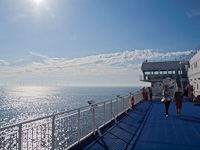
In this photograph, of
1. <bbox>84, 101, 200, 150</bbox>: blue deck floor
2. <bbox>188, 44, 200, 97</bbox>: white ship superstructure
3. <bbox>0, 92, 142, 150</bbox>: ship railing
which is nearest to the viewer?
<bbox>0, 92, 142, 150</bbox>: ship railing

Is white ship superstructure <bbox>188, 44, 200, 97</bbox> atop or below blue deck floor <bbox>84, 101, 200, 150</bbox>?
atop

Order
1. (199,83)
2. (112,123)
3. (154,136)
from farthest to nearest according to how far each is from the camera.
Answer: (199,83), (112,123), (154,136)

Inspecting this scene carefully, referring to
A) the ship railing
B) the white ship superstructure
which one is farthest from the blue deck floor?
the white ship superstructure

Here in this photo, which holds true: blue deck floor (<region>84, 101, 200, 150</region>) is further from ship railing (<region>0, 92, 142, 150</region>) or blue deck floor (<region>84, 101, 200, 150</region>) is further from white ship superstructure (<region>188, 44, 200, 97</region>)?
white ship superstructure (<region>188, 44, 200, 97</region>)

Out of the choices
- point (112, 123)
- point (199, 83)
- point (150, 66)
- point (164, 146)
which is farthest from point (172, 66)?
point (164, 146)

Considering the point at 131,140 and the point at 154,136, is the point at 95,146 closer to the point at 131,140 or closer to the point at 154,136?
the point at 131,140

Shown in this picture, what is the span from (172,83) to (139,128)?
760 inches

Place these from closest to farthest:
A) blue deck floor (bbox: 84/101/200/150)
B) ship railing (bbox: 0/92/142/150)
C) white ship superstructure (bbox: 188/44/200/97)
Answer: ship railing (bbox: 0/92/142/150) < blue deck floor (bbox: 84/101/200/150) < white ship superstructure (bbox: 188/44/200/97)

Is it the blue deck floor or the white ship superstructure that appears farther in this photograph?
the white ship superstructure

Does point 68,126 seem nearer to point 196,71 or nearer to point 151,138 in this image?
point 151,138

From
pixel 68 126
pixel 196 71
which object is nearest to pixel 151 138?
pixel 68 126

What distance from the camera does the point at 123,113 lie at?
10344mm

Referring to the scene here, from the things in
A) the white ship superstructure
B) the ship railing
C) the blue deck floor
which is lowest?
the blue deck floor

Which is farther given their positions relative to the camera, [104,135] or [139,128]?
[139,128]
